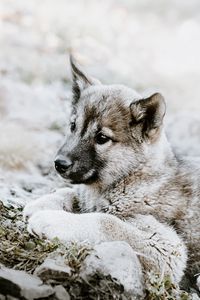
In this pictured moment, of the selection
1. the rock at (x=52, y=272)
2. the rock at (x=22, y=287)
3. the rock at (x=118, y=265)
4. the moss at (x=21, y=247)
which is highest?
the rock at (x=118, y=265)

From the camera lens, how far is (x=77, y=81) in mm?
6688

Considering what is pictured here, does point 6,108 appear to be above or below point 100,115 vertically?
below

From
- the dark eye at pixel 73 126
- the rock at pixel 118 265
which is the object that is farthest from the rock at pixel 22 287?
the dark eye at pixel 73 126

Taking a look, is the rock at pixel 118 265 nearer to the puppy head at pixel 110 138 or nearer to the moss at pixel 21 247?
the moss at pixel 21 247

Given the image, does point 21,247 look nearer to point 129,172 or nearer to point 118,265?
point 118,265

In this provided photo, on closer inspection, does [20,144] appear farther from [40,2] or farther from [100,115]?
[40,2]

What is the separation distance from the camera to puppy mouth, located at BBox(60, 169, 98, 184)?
5.80m

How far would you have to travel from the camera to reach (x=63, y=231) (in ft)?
17.1

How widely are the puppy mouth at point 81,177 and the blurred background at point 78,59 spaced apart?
6.72 ft

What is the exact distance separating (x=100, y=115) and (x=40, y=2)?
12877mm

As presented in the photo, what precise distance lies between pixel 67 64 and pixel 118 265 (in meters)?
10.6

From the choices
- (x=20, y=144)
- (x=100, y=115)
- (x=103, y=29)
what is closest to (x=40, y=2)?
(x=103, y=29)

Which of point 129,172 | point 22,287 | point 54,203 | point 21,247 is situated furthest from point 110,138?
point 22,287

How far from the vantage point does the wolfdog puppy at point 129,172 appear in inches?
227
